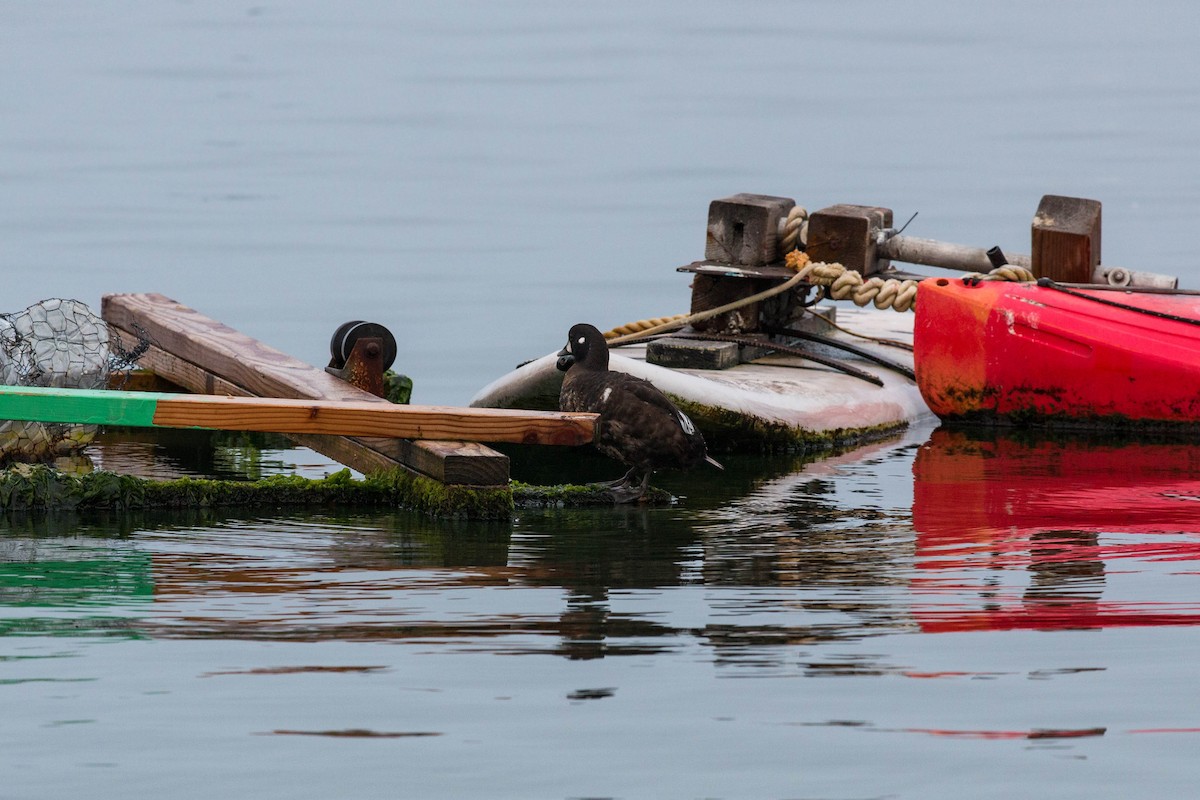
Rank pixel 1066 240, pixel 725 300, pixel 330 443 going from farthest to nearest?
1. pixel 725 300
2. pixel 1066 240
3. pixel 330 443

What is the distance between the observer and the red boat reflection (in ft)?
19.6

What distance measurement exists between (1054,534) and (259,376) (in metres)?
3.23

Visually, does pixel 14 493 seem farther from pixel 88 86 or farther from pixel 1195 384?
pixel 88 86

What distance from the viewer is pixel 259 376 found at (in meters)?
8.33

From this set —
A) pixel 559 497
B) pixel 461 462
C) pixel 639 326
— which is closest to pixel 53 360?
pixel 461 462

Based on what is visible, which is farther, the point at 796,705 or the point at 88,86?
the point at 88,86

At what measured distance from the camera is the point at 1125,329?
9977mm

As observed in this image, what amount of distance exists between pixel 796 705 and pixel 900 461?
4599mm

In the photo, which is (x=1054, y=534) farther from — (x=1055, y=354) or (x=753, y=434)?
(x=1055, y=354)

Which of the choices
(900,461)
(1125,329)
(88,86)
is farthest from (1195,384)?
(88,86)

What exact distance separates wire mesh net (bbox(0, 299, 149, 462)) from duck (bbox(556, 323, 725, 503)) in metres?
2.06

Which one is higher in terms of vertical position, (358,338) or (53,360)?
(358,338)

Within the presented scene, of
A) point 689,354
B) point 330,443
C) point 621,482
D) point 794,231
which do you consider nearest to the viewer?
point 621,482

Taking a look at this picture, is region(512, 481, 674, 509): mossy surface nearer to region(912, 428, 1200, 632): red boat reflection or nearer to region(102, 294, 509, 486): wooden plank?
region(102, 294, 509, 486): wooden plank
